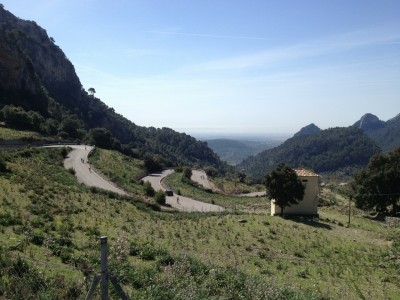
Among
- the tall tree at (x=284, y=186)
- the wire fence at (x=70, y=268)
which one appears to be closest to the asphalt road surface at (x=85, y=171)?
the tall tree at (x=284, y=186)

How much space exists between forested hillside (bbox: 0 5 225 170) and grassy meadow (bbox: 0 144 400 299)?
1659 inches

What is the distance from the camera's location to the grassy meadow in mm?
9812

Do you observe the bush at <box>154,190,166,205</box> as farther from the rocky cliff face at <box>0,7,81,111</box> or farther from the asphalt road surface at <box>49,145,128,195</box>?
the rocky cliff face at <box>0,7,81,111</box>

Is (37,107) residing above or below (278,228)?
above

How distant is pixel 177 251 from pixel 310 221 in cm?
2132

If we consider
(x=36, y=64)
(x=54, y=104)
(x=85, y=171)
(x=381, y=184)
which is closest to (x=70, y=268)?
(x=381, y=184)

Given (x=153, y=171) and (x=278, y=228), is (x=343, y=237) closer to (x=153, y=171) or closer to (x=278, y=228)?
(x=278, y=228)

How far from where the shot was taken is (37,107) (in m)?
94.0

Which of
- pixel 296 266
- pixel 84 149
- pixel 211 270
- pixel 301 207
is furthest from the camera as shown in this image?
pixel 84 149

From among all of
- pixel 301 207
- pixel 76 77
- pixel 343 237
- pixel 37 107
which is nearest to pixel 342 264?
pixel 343 237

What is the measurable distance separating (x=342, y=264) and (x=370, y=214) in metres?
25.7

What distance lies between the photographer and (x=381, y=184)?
1606 inches

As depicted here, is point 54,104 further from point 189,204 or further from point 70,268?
point 70,268

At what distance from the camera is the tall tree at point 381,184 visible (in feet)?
133
